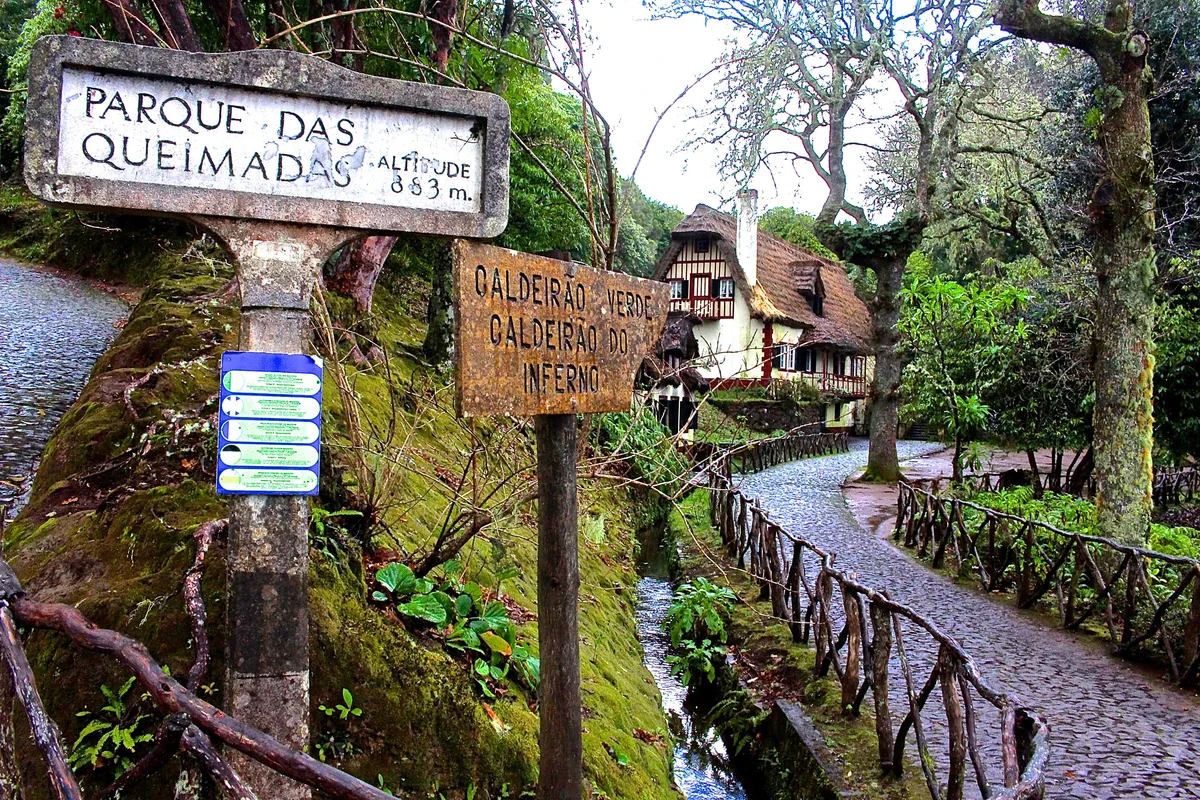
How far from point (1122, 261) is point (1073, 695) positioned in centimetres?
463

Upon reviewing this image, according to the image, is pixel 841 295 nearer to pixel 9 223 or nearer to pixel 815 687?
pixel 9 223

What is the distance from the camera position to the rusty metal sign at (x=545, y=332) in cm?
269

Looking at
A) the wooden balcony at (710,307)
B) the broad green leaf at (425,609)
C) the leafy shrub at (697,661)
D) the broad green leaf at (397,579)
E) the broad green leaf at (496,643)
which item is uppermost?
the wooden balcony at (710,307)

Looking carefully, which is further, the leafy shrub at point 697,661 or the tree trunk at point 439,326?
the tree trunk at point 439,326

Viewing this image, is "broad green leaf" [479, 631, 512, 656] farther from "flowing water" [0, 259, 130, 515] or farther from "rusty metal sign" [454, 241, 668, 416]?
"flowing water" [0, 259, 130, 515]

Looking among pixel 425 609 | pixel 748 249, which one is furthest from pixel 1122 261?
pixel 748 249

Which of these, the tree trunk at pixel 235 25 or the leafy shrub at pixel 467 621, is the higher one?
the tree trunk at pixel 235 25

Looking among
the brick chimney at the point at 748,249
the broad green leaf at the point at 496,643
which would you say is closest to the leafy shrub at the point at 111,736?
the broad green leaf at the point at 496,643

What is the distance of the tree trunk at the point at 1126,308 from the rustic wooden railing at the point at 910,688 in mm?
2722

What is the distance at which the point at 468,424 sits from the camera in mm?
4324

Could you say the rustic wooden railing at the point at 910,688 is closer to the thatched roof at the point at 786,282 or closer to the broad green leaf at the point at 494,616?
the broad green leaf at the point at 494,616

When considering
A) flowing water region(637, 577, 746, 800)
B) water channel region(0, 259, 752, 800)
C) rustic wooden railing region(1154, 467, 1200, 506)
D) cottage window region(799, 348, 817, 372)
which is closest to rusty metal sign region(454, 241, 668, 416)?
water channel region(0, 259, 752, 800)

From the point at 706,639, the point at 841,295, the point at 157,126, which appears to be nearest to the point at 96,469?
the point at 157,126

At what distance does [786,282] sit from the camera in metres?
35.8
